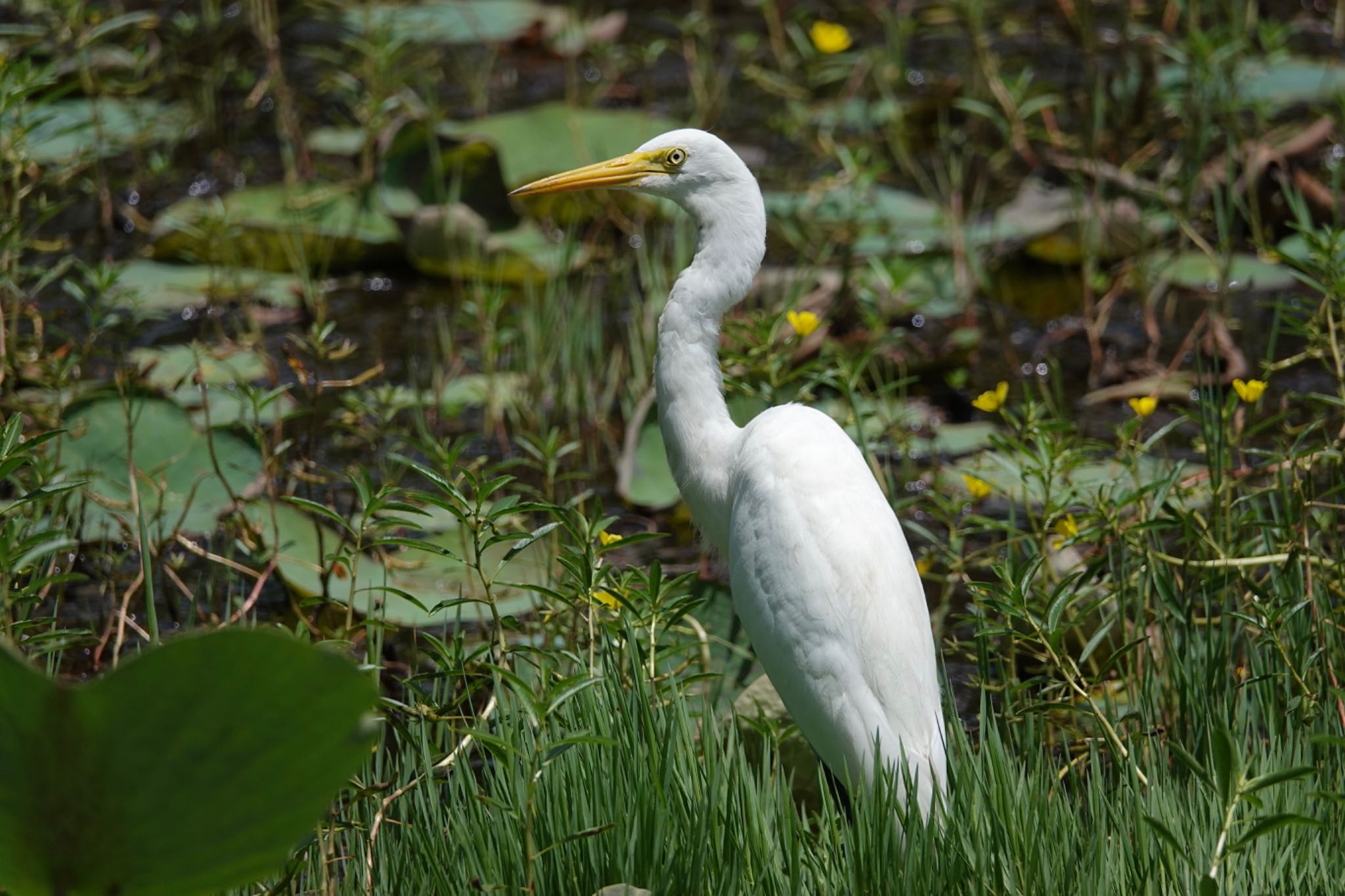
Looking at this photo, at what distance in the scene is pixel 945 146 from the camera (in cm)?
481

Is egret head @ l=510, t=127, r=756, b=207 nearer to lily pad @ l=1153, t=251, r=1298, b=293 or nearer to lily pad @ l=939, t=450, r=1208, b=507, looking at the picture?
lily pad @ l=939, t=450, r=1208, b=507

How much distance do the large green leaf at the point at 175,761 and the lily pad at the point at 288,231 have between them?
9.81ft

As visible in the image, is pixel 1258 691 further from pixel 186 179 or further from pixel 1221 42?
pixel 186 179

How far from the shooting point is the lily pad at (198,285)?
4.25 m

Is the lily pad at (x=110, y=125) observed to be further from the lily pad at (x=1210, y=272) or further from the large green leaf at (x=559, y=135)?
the lily pad at (x=1210, y=272)

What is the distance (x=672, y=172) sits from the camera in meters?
2.53

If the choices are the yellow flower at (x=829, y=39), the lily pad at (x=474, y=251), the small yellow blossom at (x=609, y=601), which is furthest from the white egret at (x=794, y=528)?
the yellow flower at (x=829, y=39)

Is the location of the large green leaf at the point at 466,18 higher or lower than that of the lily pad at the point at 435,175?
higher

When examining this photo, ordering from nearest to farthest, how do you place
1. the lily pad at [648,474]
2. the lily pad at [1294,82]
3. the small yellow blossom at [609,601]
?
the small yellow blossom at [609,601] → the lily pad at [648,474] → the lily pad at [1294,82]

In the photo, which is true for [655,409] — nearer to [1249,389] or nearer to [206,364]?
[206,364]

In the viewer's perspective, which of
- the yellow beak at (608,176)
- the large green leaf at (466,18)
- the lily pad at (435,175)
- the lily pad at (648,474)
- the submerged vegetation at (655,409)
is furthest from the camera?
the large green leaf at (466,18)

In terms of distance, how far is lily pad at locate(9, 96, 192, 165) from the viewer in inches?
190

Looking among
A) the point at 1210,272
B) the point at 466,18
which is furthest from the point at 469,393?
the point at 466,18

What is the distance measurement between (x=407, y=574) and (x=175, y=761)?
1679 mm
